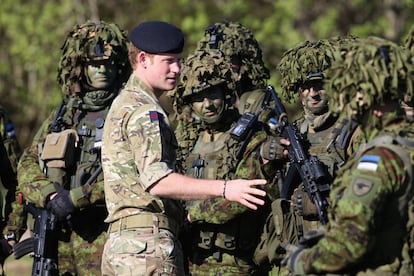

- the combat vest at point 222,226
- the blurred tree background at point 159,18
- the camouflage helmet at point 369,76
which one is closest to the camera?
the camouflage helmet at point 369,76

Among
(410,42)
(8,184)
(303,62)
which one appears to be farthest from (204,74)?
(8,184)

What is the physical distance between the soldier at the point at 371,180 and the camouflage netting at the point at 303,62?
228 cm

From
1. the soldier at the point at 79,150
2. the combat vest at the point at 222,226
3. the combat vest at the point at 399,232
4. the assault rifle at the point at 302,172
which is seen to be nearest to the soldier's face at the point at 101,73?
the soldier at the point at 79,150

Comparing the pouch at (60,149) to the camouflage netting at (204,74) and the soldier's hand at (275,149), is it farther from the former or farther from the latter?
the soldier's hand at (275,149)

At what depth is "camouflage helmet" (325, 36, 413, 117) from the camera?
5.14 meters

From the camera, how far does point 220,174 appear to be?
299 inches

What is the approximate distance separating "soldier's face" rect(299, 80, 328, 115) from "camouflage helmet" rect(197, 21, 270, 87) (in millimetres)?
1424

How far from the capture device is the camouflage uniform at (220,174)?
7.54 m

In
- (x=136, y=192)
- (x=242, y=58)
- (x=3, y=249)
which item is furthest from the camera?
(x=242, y=58)

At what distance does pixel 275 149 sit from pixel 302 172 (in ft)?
0.95

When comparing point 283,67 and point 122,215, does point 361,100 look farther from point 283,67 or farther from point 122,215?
point 283,67

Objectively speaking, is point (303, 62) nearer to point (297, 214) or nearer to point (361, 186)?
point (297, 214)

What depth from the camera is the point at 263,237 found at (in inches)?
301

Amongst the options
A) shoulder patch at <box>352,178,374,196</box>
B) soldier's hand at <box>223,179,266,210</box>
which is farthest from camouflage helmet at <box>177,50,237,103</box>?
shoulder patch at <box>352,178,374,196</box>
